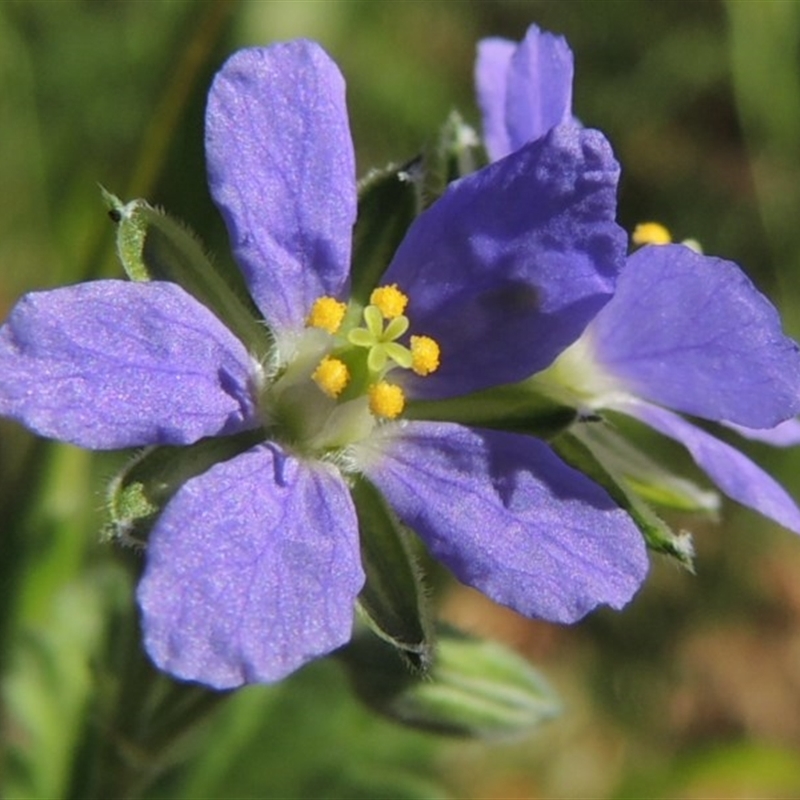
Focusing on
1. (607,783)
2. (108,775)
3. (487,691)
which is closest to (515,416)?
(487,691)

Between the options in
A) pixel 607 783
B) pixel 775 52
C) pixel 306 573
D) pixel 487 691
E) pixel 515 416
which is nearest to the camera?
pixel 306 573

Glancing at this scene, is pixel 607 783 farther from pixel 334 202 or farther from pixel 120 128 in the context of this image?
pixel 334 202

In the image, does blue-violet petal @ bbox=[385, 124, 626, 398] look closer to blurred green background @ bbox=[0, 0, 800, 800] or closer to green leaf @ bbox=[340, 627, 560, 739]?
green leaf @ bbox=[340, 627, 560, 739]

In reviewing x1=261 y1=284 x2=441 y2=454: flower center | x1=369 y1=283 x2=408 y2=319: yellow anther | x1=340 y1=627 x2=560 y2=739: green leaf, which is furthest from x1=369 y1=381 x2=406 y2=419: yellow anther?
x1=340 y1=627 x2=560 y2=739: green leaf

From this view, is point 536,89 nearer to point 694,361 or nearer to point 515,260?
point 515,260

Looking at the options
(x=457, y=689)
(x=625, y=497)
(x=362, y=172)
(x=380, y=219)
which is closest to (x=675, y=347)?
(x=625, y=497)

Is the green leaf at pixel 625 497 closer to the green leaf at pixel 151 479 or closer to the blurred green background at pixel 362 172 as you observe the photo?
the green leaf at pixel 151 479

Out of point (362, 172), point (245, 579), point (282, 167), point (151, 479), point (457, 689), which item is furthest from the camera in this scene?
point (362, 172)
